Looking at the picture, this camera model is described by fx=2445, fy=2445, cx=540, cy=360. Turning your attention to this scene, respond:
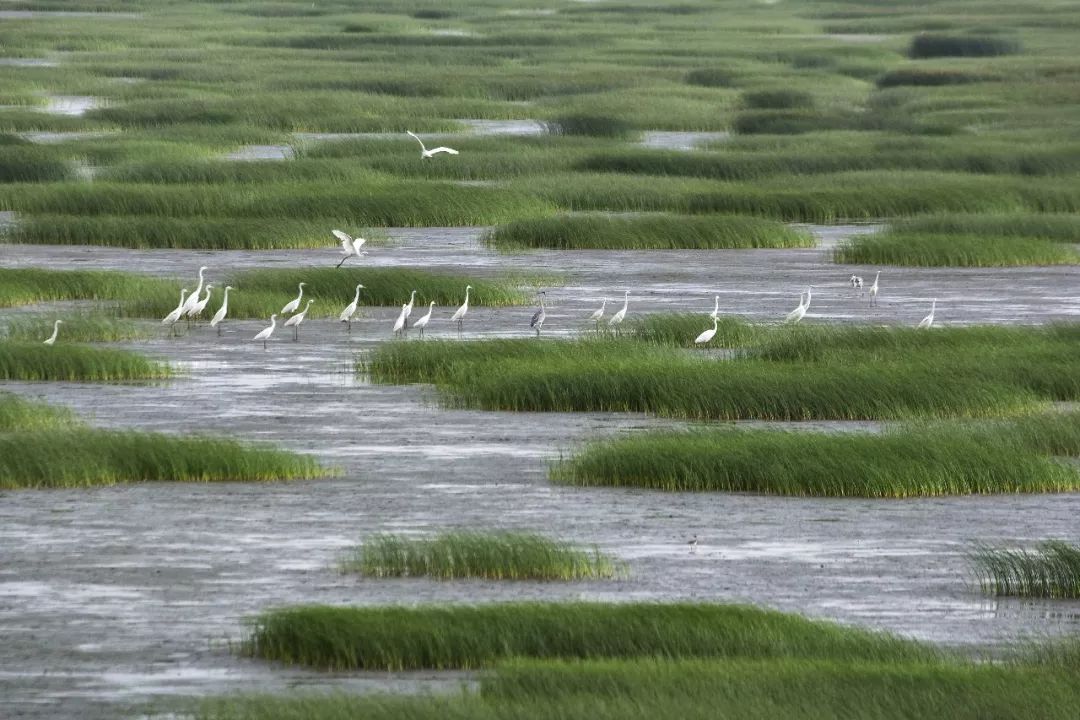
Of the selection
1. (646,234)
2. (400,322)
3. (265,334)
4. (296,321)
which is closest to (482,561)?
(400,322)

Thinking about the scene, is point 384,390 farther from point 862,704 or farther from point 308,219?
point 308,219

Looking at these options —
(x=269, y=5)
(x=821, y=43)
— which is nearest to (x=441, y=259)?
(x=821, y=43)

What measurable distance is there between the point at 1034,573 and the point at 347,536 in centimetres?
478

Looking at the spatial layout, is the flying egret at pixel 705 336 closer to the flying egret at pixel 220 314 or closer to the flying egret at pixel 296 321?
the flying egret at pixel 296 321

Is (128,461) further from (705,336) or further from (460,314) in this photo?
(460,314)

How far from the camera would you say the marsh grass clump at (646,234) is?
3878 centimetres

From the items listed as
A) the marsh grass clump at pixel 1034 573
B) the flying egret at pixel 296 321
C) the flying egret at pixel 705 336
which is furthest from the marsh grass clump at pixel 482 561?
the flying egret at pixel 296 321

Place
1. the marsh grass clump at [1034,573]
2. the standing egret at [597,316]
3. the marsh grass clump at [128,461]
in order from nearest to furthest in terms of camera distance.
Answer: the marsh grass clump at [1034,573] → the marsh grass clump at [128,461] → the standing egret at [597,316]

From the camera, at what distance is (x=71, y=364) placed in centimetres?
2483

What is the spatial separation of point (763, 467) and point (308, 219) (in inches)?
856

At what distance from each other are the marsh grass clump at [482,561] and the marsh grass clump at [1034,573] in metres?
2.45

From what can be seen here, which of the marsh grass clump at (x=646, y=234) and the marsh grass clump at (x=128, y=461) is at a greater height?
the marsh grass clump at (x=128, y=461)

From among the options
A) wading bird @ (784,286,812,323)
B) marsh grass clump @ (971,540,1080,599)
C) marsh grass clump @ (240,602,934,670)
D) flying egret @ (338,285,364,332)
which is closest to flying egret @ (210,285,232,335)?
flying egret @ (338,285,364,332)

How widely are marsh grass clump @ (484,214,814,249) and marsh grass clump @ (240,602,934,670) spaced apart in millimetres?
24579
